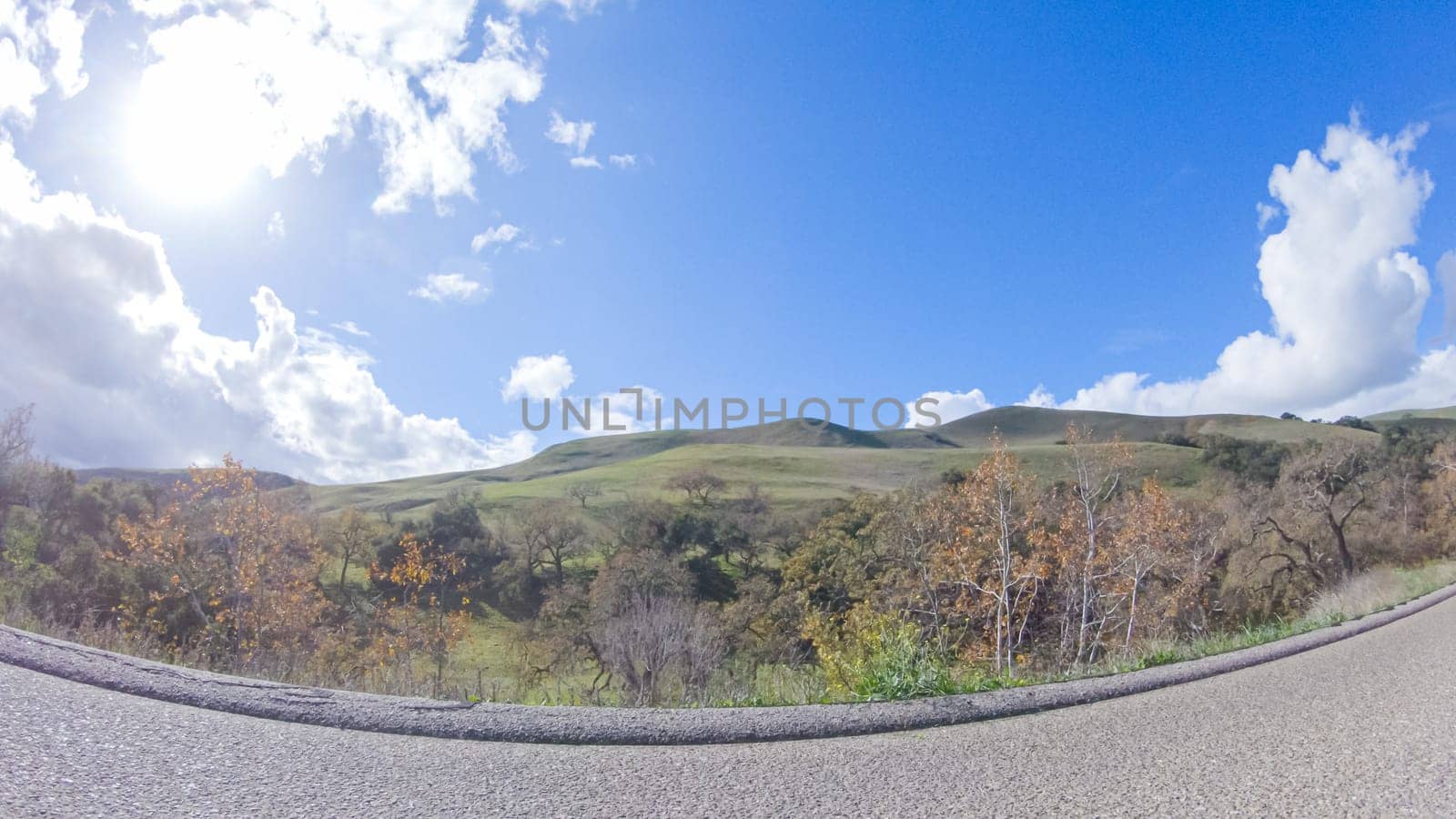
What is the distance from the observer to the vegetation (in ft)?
56.1

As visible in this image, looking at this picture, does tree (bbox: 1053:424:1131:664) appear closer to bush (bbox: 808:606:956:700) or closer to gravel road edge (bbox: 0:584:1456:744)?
bush (bbox: 808:606:956:700)

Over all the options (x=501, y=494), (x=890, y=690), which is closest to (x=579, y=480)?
(x=501, y=494)

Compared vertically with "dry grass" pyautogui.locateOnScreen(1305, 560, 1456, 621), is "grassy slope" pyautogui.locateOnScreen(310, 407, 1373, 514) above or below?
above

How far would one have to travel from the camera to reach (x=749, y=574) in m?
49.1

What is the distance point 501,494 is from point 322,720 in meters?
89.6

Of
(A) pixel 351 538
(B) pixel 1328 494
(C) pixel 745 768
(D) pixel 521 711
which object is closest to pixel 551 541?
(A) pixel 351 538

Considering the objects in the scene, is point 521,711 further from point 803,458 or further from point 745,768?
point 803,458

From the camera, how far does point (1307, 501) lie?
40031 mm

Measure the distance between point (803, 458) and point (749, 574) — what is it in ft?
230

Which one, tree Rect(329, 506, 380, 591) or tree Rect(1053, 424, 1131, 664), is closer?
tree Rect(1053, 424, 1131, 664)

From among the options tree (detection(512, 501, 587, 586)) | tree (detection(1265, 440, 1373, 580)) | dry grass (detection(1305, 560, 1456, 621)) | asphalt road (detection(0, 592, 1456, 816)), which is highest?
tree (detection(1265, 440, 1373, 580))

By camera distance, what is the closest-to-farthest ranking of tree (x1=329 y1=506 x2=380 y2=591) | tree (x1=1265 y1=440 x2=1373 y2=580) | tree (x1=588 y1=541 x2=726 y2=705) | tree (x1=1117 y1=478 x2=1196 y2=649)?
tree (x1=1117 y1=478 x2=1196 y2=649), tree (x1=588 y1=541 x2=726 y2=705), tree (x1=1265 y1=440 x2=1373 y2=580), tree (x1=329 y1=506 x2=380 y2=591)

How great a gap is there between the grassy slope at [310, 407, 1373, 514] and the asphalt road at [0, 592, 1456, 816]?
60.3 metres

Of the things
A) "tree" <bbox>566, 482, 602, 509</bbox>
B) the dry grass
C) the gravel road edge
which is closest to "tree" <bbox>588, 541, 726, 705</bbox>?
the dry grass
